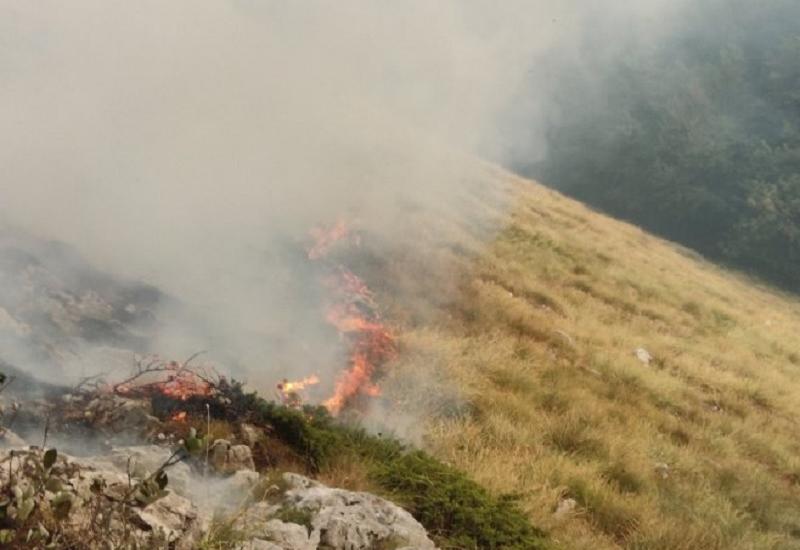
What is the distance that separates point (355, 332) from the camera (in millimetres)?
6367

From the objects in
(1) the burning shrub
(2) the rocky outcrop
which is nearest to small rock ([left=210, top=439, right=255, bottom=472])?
(2) the rocky outcrop

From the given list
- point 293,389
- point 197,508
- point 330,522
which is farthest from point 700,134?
point 197,508

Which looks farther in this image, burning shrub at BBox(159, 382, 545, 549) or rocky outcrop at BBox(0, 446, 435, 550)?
burning shrub at BBox(159, 382, 545, 549)

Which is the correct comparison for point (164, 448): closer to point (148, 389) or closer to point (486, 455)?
point (148, 389)

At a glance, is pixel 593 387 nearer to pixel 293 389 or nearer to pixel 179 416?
pixel 293 389

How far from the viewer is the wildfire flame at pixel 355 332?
18.3 feet

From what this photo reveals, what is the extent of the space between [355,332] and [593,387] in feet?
8.35

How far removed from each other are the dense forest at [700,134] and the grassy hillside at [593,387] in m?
11.7

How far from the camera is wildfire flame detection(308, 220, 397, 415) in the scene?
18.3ft

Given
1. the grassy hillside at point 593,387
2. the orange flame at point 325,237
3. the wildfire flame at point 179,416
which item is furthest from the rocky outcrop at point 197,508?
the orange flame at point 325,237

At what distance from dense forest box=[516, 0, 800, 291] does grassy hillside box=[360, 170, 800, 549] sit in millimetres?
11728

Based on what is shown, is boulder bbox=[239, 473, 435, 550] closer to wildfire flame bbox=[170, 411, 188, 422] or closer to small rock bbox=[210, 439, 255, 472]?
small rock bbox=[210, 439, 255, 472]

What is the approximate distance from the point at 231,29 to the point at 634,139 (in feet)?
71.7

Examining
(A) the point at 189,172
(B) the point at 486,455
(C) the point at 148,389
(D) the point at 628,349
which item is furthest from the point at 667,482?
(A) the point at 189,172
